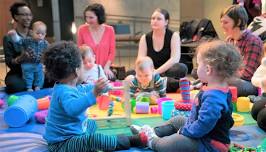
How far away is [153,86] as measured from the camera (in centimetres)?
294

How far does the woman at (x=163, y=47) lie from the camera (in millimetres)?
3402

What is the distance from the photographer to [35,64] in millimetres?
3432

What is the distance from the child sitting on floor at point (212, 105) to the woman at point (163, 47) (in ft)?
5.44

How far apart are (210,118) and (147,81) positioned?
131 centimetres

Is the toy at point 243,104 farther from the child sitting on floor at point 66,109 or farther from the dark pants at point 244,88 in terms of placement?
the child sitting on floor at point 66,109

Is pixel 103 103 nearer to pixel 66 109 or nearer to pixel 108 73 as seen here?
pixel 108 73

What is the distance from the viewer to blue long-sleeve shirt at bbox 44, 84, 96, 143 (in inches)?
68.3

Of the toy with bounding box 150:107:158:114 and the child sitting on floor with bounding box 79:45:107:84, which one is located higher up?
the child sitting on floor with bounding box 79:45:107:84

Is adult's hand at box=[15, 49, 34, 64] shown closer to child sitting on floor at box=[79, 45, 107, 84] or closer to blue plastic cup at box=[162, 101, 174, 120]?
child sitting on floor at box=[79, 45, 107, 84]

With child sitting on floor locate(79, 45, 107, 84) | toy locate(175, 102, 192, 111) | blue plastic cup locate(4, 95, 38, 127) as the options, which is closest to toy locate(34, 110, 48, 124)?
blue plastic cup locate(4, 95, 38, 127)

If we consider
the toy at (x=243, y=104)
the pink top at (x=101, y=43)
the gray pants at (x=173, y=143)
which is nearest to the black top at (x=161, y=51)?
the pink top at (x=101, y=43)

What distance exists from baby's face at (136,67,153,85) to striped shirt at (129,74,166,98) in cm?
4

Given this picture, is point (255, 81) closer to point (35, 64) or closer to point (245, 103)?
point (245, 103)

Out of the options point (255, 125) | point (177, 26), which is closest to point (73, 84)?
point (255, 125)
